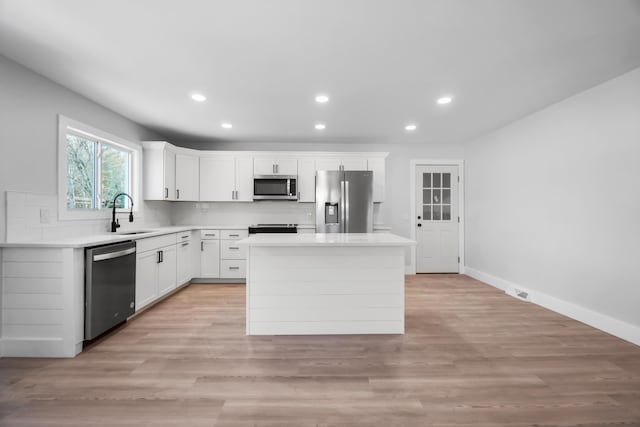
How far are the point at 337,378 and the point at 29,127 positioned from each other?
3342 mm

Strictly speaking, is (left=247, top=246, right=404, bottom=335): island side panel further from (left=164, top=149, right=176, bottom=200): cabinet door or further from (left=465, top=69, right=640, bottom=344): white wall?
(left=164, top=149, right=176, bottom=200): cabinet door

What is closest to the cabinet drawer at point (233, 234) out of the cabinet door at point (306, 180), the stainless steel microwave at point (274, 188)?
the stainless steel microwave at point (274, 188)

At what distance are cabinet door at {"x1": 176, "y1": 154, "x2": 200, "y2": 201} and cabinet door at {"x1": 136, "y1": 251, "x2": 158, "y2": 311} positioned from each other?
59.9 inches

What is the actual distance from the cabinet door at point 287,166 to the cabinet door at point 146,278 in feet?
7.67

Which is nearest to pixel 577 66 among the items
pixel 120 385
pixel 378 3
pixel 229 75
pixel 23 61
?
pixel 378 3

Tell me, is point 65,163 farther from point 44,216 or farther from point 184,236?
point 184,236

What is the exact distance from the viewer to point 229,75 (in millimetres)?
2736

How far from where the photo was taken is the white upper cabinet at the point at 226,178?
5070 mm

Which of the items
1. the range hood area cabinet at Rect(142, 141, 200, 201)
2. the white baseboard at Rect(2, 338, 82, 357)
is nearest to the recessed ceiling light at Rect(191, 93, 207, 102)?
the range hood area cabinet at Rect(142, 141, 200, 201)

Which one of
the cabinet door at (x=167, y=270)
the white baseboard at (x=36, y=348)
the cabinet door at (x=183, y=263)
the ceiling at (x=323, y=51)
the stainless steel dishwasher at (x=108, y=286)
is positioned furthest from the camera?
the cabinet door at (x=183, y=263)

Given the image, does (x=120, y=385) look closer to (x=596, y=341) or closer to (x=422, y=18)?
(x=422, y=18)

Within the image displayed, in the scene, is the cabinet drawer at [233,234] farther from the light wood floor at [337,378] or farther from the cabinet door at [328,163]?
the light wood floor at [337,378]

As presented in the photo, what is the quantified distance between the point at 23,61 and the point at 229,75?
1651 millimetres

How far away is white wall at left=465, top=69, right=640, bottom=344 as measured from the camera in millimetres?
2723
